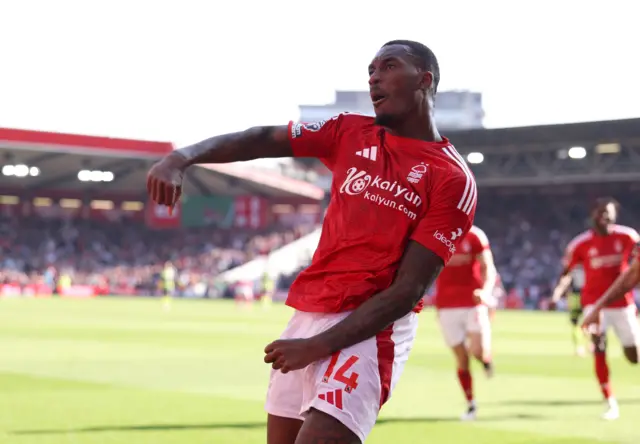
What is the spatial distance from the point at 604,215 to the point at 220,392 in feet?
17.3

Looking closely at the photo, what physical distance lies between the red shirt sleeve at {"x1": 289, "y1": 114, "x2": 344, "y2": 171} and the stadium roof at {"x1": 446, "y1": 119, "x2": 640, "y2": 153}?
1601 inches

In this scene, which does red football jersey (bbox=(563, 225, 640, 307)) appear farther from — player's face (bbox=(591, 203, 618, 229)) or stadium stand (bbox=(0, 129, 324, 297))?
stadium stand (bbox=(0, 129, 324, 297))

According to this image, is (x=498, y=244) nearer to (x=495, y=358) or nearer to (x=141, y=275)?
(x=141, y=275)

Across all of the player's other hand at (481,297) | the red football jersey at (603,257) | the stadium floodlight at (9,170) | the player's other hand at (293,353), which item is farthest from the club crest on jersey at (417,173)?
the stadium floodlight at (9,170)

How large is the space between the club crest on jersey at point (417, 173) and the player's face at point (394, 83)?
22 centimetres

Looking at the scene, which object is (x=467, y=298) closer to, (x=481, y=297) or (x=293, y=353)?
(x=481, y=297)

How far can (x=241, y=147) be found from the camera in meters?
4.10

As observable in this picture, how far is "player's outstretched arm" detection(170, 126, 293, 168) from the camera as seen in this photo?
155 inches

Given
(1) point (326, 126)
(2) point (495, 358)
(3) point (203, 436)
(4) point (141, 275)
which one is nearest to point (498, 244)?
(4) point (141, 275)

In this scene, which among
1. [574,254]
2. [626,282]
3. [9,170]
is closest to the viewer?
[626,282]

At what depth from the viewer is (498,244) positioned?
53625mm

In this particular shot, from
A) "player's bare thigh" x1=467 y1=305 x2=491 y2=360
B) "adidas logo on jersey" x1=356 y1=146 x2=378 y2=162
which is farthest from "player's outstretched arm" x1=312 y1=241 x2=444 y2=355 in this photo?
"player's bare thigh" x1=467 y1=305 x2=491 y2=360

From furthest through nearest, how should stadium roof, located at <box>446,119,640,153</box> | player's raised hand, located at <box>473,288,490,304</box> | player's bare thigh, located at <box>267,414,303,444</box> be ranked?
stadium roof, located at <box>446,119,640,153</box>
player's raised hand, located at <box>473,288,490,304</box>
player's bare thigh, located at <box>267,414,303,444</box>

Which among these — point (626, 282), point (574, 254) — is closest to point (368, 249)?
point (626, 282)
